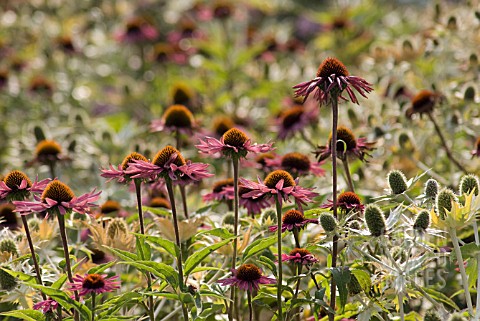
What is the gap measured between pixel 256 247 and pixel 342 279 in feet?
0.85

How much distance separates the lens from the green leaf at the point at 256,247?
191 cm

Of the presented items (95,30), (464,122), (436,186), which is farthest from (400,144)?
(95,30)

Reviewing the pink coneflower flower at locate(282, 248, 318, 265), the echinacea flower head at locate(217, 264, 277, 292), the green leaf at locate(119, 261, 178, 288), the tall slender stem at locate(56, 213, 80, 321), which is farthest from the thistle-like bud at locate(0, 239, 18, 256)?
the pink coneflower flower at locate(282, 248, 318, 265)

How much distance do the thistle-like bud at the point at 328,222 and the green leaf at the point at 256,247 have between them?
16cm

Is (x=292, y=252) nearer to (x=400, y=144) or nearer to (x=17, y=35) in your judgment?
(x=400, y=144)

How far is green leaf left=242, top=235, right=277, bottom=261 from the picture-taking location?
1908 millimetres

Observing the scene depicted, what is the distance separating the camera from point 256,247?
1919mm

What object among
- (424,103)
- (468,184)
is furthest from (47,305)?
(424,103)

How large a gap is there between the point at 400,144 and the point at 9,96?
8.67 ft

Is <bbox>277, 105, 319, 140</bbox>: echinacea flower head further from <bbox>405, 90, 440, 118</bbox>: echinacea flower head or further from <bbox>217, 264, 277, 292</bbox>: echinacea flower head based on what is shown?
<bbox>217, 264, 277, 292</bbox>: echinacea flower head

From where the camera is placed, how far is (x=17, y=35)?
228 inches

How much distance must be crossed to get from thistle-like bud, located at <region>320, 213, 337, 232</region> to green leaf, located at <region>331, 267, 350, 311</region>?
0.32ft

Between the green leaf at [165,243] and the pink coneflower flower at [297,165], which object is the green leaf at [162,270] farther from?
the pink coneflower flower at [297,165]

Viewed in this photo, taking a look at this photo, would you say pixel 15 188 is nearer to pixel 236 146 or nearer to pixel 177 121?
pixel 236 146
